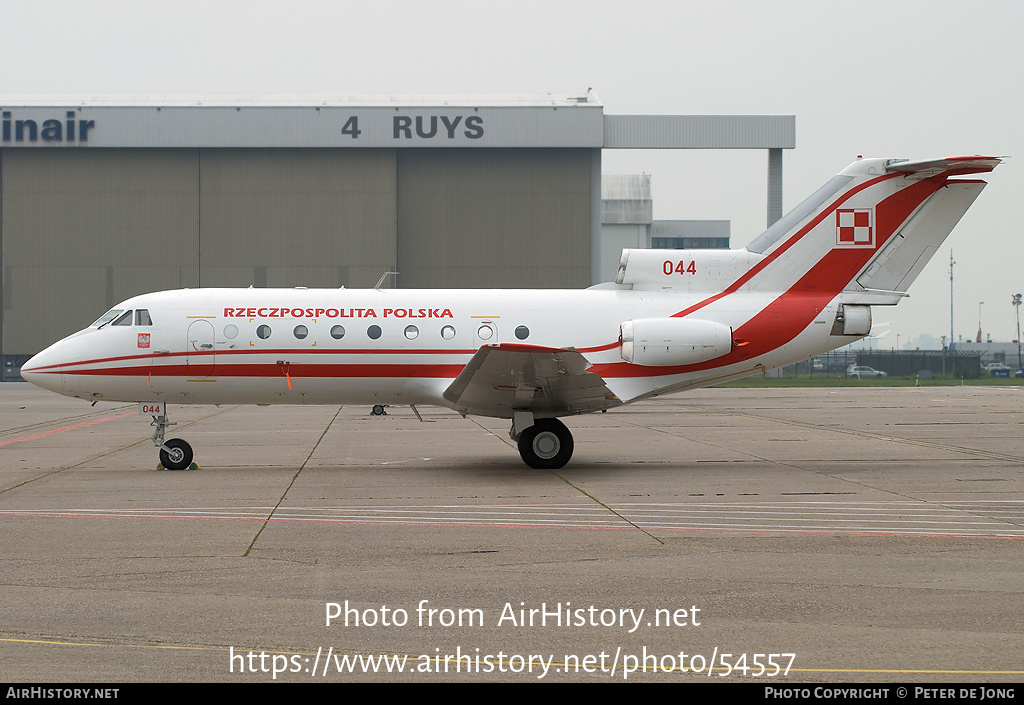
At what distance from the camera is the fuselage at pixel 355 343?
52.4 feet

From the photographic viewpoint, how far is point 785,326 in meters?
16.4

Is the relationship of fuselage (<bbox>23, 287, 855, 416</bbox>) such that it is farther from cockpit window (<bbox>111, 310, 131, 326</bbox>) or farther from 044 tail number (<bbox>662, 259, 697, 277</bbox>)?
044 tail number (<bbox>662, 259, 697, 277</bbox>)

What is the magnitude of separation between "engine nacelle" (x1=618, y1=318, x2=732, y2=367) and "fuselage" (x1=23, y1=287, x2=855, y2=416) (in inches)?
9.5

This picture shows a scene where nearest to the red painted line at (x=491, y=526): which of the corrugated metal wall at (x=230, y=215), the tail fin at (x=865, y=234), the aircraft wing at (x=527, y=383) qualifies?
the aircraft wing at (x=527, y=383)

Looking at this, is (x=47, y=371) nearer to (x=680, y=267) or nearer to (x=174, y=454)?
(x=174, y=454)

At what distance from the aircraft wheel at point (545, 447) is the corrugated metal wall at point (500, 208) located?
4099cm

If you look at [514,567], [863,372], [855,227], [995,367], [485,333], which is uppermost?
[855,227]

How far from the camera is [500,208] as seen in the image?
56.3 m

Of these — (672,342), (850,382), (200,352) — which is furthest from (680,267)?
(850,382)

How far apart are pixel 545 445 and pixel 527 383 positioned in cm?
127

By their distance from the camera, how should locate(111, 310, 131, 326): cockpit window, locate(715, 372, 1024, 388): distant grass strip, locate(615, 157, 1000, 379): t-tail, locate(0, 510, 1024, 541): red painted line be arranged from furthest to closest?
1. locate(715, 372, 1024, 388): distant grass strip
2. locate(615, 157, 1000, 379): t-tail
3. locate(111, 310, 131, 326): cockpit window
4. locate(0, 510, 1024, 541): red painted line

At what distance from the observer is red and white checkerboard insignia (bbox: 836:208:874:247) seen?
1659 centimetres

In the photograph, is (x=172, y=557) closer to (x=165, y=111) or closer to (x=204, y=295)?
(x=204, y=295)

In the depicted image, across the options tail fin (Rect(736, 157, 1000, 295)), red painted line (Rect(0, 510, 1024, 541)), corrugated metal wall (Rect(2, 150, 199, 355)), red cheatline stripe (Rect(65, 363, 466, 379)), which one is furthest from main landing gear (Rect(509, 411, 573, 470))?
corrugated metal wall (Rect(2, 150, 199, 355))
